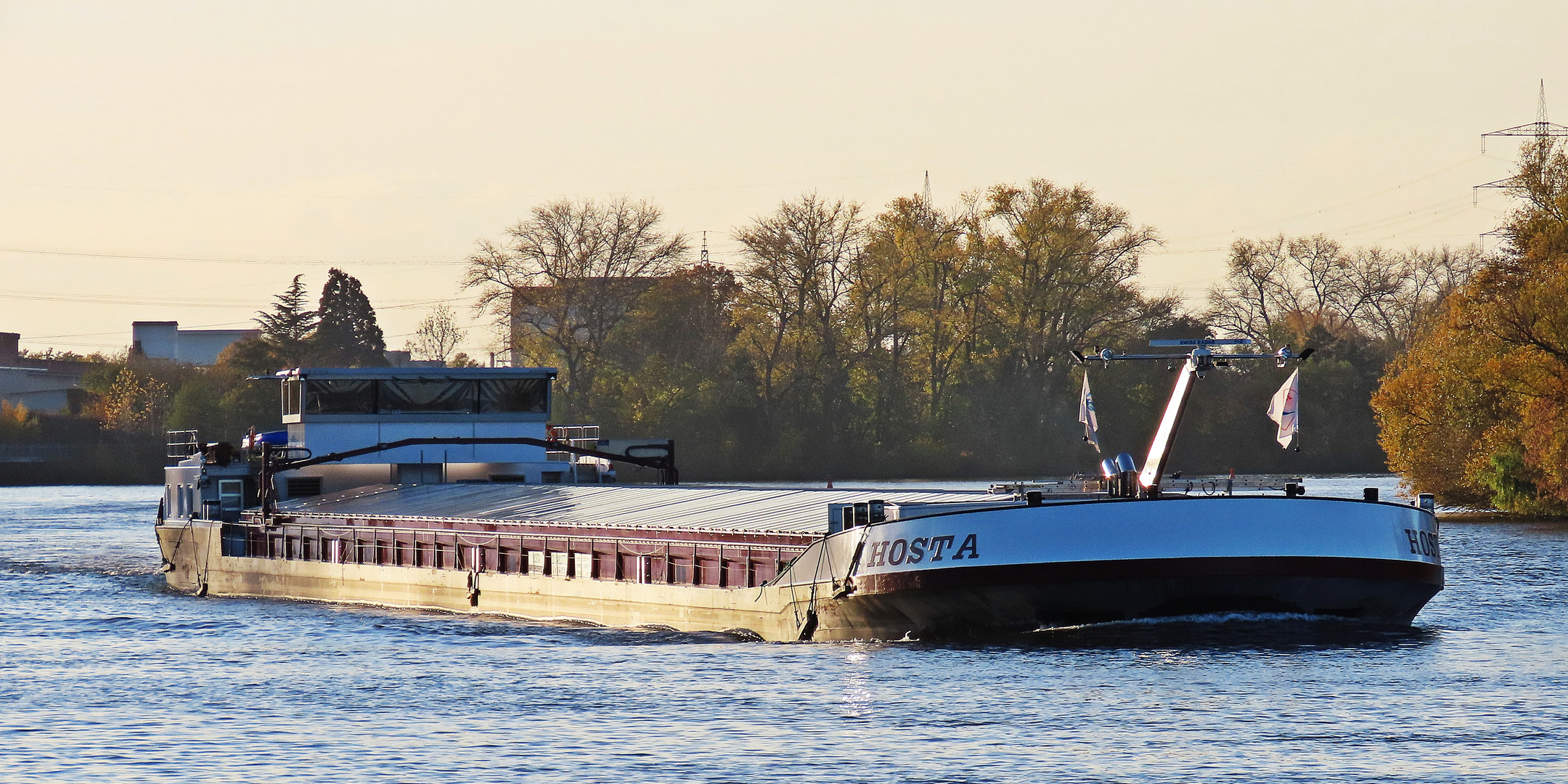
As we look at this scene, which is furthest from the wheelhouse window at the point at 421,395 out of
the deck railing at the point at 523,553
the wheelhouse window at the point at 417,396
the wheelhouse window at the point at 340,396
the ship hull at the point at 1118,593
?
the ship hull at the point at 1118,593

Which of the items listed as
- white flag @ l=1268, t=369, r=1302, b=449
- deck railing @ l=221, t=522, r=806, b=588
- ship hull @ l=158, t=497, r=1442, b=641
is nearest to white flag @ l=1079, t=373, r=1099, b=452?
ship hull @ l=158, t=497, r=1442, b=641

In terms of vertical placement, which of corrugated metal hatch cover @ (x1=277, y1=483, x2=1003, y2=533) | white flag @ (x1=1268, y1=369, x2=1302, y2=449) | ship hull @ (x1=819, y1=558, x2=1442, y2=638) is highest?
white flag @ (x1=1268, y1=369, x2=1302, y2=449)

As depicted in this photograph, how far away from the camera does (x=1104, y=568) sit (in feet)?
80.5

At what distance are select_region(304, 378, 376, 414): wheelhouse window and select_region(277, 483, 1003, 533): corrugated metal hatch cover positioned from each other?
1.93 meters

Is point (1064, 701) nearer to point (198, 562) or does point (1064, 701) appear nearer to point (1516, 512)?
point (198, 562)

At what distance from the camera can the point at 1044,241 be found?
94875 millimetres

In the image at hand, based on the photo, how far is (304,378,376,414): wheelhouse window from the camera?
43312 millimetres

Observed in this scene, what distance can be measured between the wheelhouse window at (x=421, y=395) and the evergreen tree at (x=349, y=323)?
7680 centimetres

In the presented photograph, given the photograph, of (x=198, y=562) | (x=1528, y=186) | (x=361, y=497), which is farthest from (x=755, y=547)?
(x=1528, y=186)

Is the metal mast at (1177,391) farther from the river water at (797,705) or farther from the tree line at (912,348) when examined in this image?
the tree line at (912,348)

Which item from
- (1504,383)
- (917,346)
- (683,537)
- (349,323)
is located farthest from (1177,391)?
(349,323)

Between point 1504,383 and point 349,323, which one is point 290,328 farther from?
point 1504,383

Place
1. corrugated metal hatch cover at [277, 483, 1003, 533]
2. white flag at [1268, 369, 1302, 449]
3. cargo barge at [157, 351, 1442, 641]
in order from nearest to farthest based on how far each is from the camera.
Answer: white flag at [1268, 369, 1302, 449]
cargo barge at [157, 351, 1442, 641]
corrugated metal hatch cover at [277, 483, 1003, 533]

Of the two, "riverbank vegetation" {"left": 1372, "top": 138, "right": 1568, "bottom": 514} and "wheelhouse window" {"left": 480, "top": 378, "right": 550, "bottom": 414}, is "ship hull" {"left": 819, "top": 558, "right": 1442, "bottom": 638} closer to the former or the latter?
"wheelhouse window" {"left": 480, "top": 378, "right": 550, "bottom": 414}
